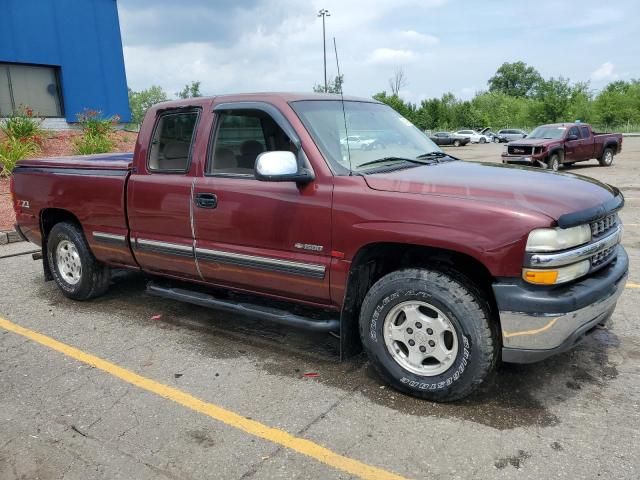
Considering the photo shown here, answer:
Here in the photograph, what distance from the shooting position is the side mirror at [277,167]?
3.30 m

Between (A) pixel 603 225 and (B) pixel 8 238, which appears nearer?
(A) pixel 603 225

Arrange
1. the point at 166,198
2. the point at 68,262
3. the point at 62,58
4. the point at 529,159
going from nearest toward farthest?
the point at 166,198 < the point at 68,262 < the point at 529,159 < the point at 62,58

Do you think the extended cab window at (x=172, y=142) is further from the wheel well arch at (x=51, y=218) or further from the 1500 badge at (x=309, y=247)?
the wheel well arch at (x=51, y=218)

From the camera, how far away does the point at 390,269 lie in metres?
3.61

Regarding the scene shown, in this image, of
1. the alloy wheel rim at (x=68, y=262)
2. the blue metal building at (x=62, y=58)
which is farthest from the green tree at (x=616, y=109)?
the alloy wheel rim at (x=68, y=262)

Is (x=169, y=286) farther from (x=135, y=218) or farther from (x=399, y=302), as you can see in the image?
(x=399, y=302)

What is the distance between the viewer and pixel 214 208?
394cm

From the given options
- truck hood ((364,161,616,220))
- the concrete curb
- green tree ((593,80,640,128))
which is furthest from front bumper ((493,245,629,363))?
green tree ((593,80,640,128))

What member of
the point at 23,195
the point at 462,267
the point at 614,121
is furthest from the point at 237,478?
the point at 614,121

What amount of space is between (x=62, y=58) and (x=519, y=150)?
1581 centimetres

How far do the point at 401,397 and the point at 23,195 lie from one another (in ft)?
14.4

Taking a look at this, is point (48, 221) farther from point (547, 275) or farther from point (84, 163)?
Result: point (547, 275)

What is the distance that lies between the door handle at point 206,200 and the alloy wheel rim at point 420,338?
59.5 inches

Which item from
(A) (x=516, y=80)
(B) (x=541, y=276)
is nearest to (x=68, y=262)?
(B) (x=541, y=276)
